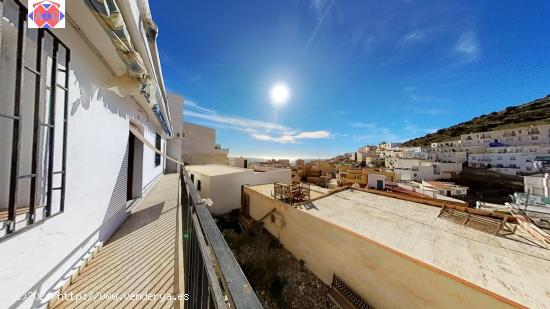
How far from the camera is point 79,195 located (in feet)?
7.13

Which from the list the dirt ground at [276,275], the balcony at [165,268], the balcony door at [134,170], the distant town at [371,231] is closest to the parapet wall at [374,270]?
the distant town at [371,231]

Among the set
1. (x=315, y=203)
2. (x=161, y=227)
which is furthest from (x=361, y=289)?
(x=161, y=227)

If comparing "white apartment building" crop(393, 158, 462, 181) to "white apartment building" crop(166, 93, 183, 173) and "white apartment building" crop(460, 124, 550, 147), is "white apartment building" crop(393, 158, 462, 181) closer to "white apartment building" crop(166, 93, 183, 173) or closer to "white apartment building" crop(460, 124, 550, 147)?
"white apartment building" crop(460, 124, 550, 147)

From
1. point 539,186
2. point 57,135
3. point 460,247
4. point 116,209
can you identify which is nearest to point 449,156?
point 539,186

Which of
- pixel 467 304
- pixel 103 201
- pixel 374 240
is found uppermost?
pixel 103 201

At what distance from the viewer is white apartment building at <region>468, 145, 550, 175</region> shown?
24084 millimetres

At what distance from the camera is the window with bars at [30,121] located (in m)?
1.32

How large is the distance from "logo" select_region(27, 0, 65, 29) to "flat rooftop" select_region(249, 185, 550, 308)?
691cm

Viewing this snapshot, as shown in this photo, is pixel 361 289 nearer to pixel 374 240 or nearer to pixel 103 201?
pixel 374 240

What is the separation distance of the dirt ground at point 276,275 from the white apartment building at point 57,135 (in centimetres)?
608

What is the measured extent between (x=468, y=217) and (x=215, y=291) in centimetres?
824

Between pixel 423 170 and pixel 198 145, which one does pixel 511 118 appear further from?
pixel 198 145

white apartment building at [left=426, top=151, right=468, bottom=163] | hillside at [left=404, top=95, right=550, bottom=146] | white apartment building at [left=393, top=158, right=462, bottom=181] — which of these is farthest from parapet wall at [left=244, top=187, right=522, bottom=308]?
hillside at [left=404, top=95, right=550, bottom=146]

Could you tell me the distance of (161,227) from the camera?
11.0ft
